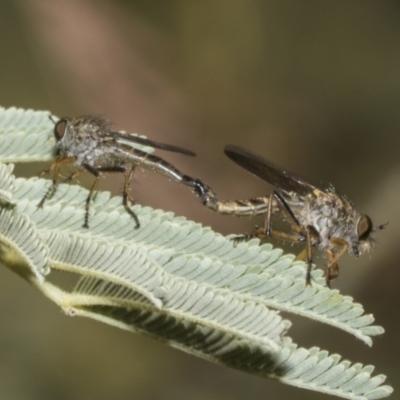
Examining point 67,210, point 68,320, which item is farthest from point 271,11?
point 67,210

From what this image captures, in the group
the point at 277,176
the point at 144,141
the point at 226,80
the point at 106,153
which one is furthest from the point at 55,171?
the point at 226,80

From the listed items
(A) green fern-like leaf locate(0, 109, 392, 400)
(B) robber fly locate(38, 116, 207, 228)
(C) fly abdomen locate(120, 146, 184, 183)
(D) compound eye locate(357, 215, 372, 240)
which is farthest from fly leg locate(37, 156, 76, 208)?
(D) compound eye locate(357, 215, 372, 240)

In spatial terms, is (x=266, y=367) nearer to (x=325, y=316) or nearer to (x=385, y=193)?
(x=325, y=316)

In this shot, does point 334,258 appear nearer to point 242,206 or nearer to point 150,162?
point 242,206

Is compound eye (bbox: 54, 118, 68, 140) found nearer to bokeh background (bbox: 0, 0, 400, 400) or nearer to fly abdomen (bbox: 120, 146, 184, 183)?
fly abdomen (bbox: 120, 146, 184, 183)

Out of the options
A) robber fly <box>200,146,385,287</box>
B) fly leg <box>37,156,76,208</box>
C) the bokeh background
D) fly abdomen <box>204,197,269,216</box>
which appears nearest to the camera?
fly leg <box>37,156,76,208</box>

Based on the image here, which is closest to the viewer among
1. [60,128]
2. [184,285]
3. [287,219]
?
[184,285]
